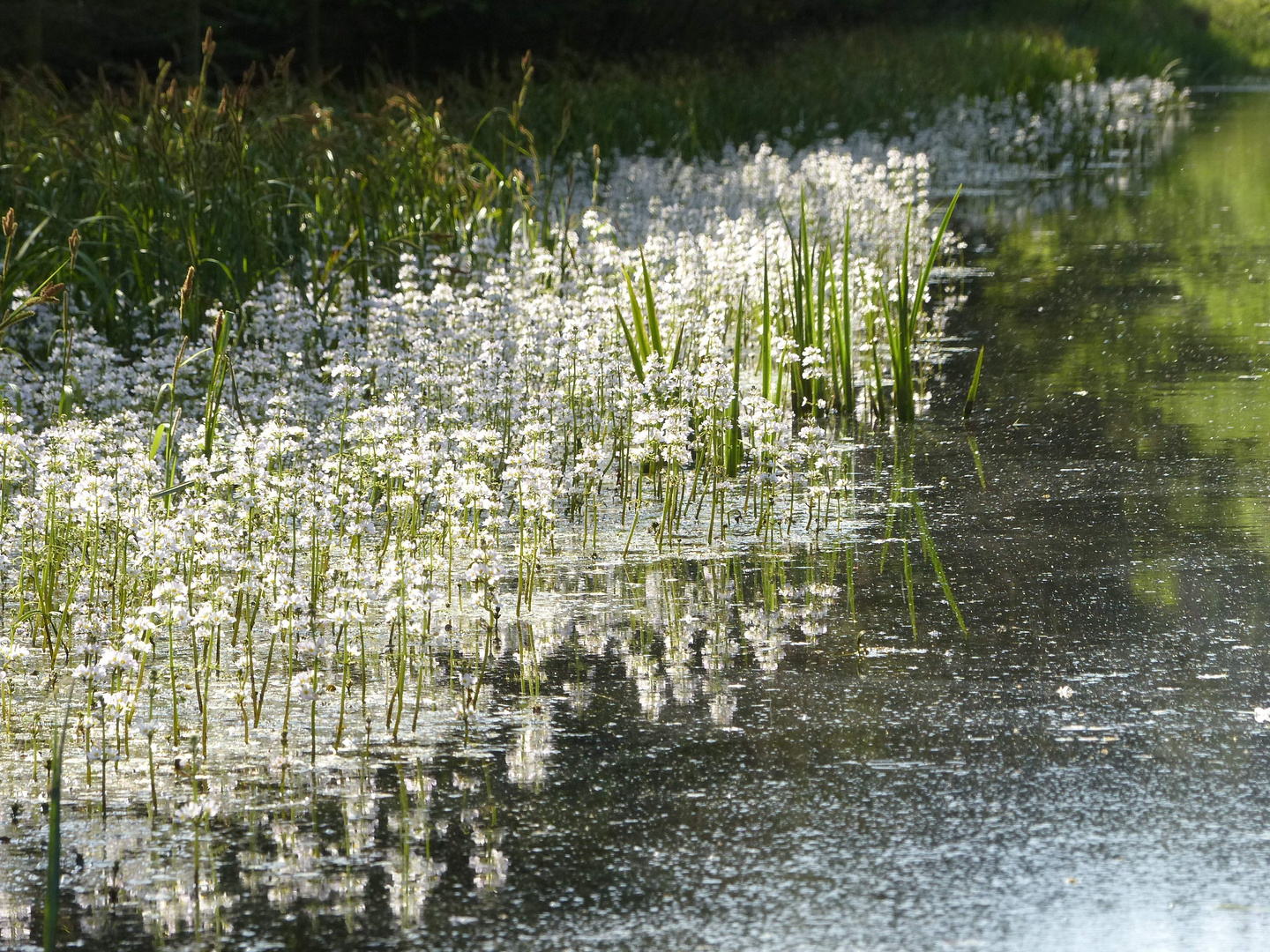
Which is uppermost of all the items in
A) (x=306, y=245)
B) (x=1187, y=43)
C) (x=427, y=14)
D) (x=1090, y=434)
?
(x=1187, y=43)

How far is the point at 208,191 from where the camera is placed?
8.21 metres

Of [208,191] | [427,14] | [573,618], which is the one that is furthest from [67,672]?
[427,14]

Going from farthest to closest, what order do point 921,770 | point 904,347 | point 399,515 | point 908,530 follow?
point 904,347, point 908,530, point 399,515, point 921,770

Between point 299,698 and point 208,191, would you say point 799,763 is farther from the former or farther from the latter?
point 208,191

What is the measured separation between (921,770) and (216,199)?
5.82m

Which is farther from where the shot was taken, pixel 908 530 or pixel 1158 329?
pixel 1158 329

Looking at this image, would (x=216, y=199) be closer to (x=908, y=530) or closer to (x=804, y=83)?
(x=908, y=530)

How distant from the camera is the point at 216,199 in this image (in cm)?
805

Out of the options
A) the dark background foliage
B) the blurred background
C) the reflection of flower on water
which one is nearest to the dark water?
the reflection of flower on water

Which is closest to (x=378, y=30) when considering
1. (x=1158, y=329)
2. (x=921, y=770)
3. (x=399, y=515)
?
(x=1158, y=329)

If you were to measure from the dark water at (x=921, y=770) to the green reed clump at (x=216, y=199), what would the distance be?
10.6 ft

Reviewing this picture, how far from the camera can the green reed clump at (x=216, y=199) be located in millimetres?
7492

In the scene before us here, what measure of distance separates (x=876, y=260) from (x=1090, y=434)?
347 centimetres

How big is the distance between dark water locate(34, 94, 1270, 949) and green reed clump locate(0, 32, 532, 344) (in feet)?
10.6
